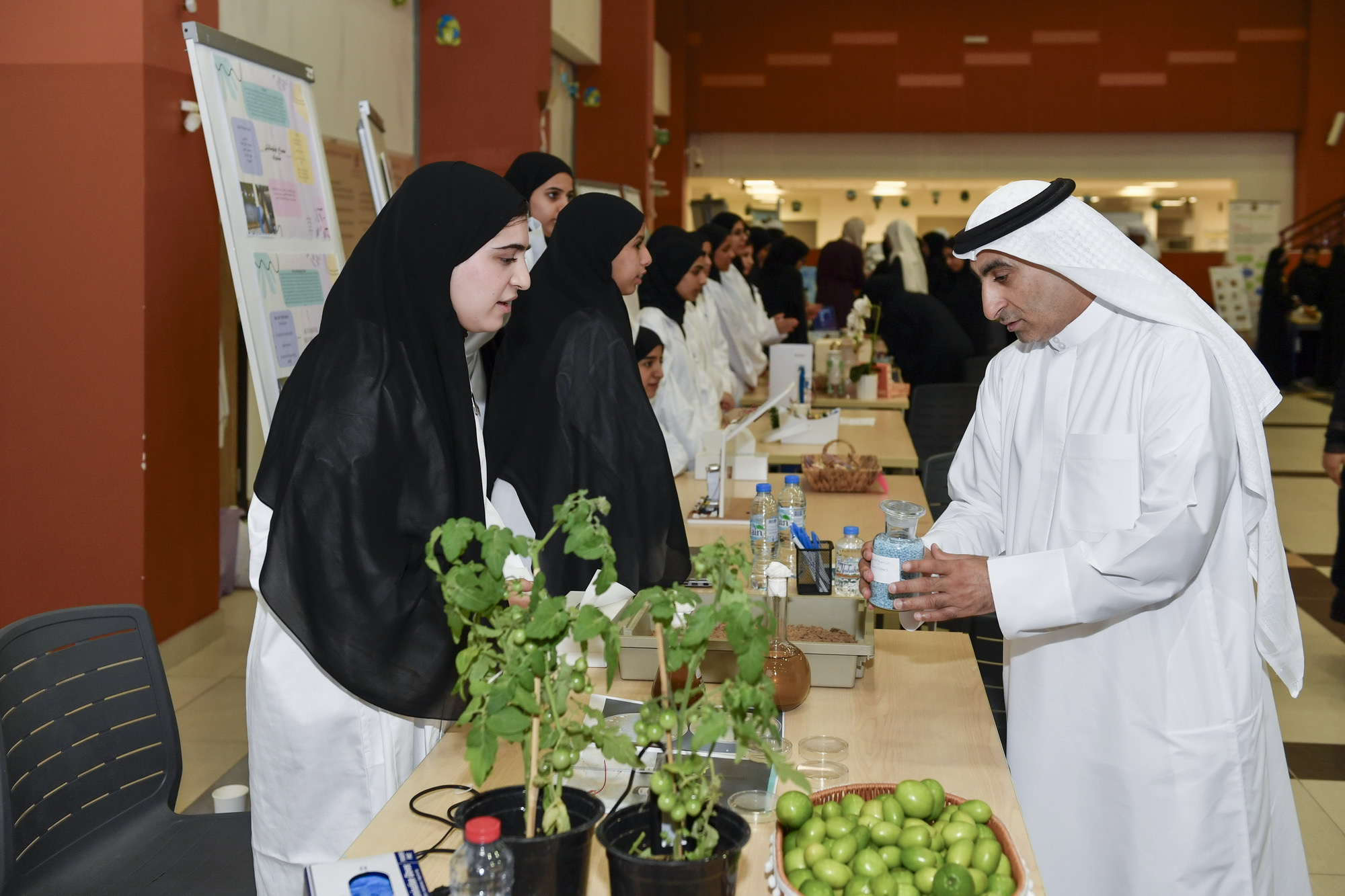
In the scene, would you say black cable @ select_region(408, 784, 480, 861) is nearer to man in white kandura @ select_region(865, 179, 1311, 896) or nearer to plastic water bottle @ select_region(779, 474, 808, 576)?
man in white kandura @ select_region(865, 179, 1311, 896)

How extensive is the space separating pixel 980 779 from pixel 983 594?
335 mm

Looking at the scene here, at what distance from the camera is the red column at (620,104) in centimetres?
1053

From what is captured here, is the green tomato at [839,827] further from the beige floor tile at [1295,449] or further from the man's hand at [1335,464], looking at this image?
the beige floor tile at [1295,449]

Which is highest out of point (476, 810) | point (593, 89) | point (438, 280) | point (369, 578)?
point (593, 89)

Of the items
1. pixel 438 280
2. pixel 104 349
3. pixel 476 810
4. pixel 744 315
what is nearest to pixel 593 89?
pixel 744 315

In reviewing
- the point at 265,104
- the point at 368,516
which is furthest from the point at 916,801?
the point at 265,104

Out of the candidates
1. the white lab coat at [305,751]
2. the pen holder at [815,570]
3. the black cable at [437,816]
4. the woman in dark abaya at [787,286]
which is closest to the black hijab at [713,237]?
the woman in dark abaya at [787,286]

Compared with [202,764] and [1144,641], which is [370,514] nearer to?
[1144,641]

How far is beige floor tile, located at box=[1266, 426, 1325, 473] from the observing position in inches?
362

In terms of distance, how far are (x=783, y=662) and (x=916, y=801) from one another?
1.91 feet

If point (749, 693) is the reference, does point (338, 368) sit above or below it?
above

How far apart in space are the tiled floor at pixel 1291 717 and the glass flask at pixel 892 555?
1.84 m

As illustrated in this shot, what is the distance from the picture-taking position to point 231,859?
7.25 feet

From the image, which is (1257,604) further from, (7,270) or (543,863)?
(7,270)
